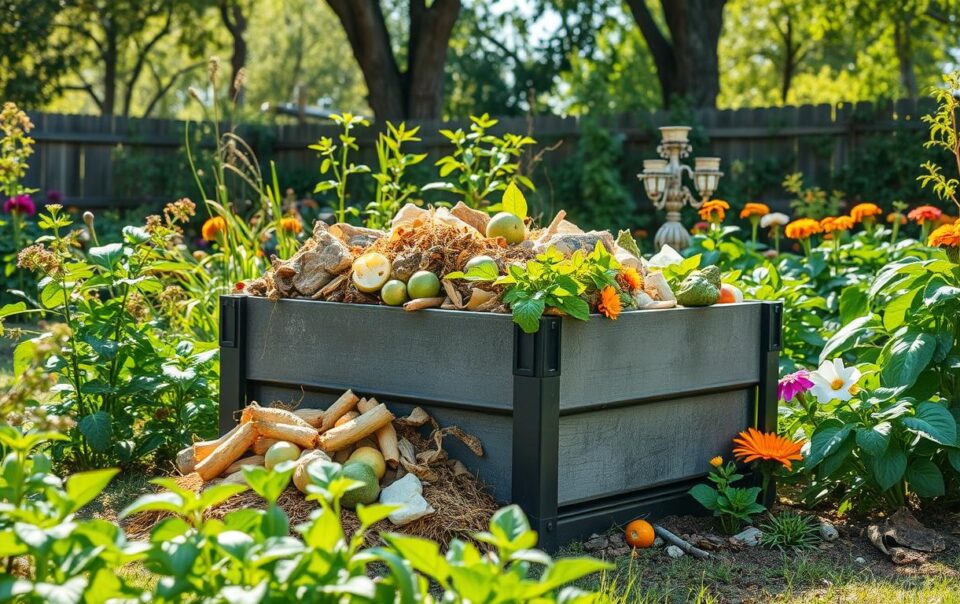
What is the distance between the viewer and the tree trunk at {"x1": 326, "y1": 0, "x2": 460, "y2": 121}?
1107 centimetres

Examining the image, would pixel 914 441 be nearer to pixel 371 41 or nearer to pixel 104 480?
pixel 104 480

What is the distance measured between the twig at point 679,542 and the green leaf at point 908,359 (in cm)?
81

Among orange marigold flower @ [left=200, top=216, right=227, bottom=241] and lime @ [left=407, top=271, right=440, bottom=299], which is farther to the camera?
orange marigold flower @ [left=200, top=216, right=227, bottom=241]

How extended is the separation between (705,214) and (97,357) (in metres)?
3.17

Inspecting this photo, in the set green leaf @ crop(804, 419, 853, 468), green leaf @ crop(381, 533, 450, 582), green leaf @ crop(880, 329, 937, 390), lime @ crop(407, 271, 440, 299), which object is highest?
lime @ crop(407, 271, 440, 299)

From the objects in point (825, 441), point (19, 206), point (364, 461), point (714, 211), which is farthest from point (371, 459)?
point (19, 206)

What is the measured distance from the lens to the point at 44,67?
18547 millimetres

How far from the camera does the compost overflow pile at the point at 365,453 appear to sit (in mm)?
2866

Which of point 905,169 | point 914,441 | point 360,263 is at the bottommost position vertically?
point 914,441

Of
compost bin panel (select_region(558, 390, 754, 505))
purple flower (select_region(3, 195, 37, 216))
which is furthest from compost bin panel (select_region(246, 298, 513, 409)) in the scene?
purple flower (select_region(3, 195, 37, 216))

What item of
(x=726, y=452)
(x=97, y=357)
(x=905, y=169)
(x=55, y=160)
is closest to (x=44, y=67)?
(x=55, y=160)

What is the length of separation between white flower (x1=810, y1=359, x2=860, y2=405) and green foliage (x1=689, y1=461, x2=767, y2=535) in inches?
17.0

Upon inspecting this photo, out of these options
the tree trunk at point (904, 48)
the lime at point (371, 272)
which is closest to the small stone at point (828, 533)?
the lime at point (371, 272)

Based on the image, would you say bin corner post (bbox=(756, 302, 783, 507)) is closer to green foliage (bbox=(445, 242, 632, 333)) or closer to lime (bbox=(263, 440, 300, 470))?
green foliage (bbox=(445, 242, 632, 333))
